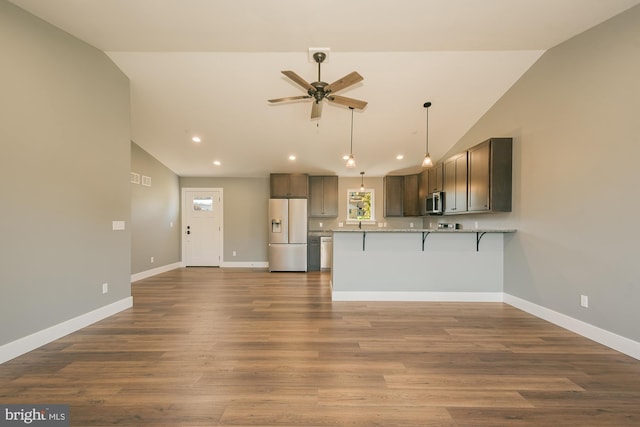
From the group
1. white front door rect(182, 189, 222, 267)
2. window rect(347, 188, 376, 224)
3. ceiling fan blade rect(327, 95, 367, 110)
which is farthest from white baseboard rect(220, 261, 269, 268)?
ceiling fan blade rect(327, 95, 367, 110)

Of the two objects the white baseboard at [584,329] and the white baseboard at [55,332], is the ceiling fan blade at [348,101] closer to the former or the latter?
the white baseboard at [584,329]

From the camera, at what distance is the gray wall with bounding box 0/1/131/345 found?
223cm

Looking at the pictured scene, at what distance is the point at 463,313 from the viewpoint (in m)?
3.26

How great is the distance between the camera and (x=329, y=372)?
195 cm

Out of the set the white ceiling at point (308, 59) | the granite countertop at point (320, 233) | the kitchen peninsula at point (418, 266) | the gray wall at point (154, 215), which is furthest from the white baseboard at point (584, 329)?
the gray wall at point (154, 215)

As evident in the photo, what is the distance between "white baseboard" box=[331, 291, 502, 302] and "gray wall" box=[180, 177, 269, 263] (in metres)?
3.72

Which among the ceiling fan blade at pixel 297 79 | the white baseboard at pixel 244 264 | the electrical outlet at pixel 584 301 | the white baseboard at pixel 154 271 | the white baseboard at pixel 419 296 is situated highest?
the ceiling fan blade at pixel 297 79

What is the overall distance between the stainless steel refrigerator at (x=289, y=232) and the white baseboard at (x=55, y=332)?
3294 mm

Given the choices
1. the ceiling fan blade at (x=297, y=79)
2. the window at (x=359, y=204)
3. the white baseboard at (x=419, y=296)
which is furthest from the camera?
the window at (x=359, y=204)

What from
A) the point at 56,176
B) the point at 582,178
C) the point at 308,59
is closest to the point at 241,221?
the point at 56,176

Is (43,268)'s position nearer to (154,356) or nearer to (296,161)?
(154,356)

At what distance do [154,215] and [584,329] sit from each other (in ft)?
23.7

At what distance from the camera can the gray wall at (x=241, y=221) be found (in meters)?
6.95

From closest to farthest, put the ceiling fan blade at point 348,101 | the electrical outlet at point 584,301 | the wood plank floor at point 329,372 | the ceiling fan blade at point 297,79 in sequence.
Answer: the wood plank floor at point 329,372
the ceiling fan blade at point 297,79
the electrical outlet at point 584,301
the ceiling fan blade at point 348,101
